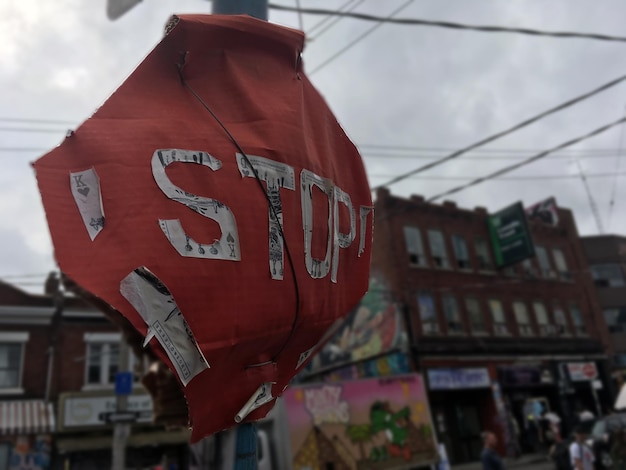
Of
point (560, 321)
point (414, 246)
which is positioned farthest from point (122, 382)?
point (560, 321)

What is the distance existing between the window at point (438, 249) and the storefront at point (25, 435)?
17785 millimetres

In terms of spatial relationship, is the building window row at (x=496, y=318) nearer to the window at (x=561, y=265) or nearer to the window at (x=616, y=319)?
the window at (x=561, y=265)

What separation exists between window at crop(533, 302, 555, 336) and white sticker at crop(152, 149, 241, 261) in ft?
100

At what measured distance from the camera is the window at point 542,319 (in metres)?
29.4

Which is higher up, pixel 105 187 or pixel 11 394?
pixel 11 394

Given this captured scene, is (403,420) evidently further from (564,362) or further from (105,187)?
(564,362)

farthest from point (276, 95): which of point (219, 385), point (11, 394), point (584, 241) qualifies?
point (584, 241)

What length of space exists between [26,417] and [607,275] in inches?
1378

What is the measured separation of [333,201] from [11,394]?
20.6 m

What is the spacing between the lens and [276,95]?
2.13 meters

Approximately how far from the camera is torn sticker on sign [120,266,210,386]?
1537mm

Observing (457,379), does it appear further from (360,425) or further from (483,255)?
(360,425)

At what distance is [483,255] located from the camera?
28.7m

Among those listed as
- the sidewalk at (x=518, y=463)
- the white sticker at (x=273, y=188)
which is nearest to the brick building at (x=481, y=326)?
the sidewalk at (x=518, y=463)
